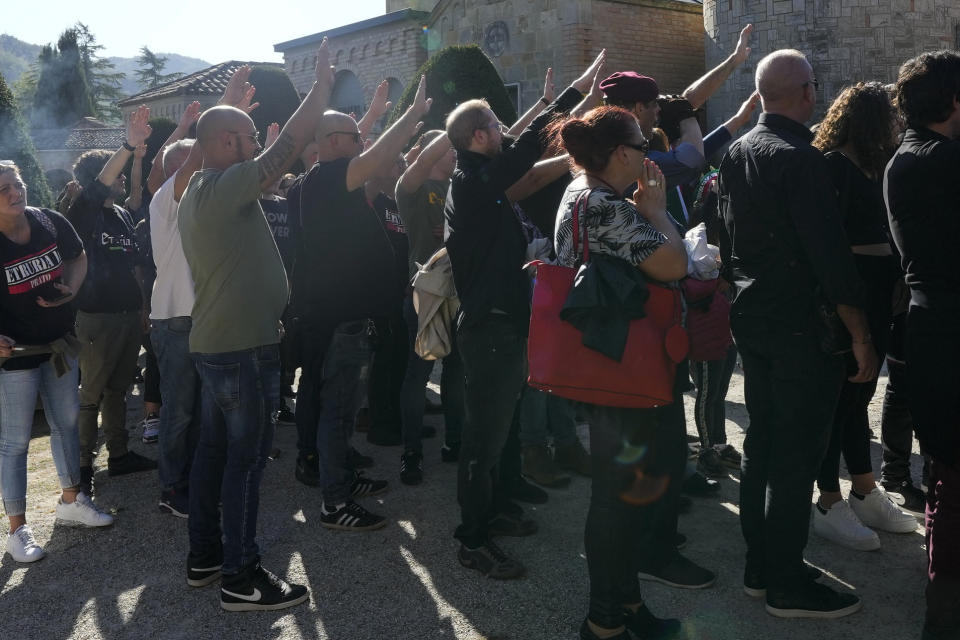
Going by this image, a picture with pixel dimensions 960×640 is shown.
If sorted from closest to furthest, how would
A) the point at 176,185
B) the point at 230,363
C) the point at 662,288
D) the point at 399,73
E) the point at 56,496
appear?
the point at 662,288
the point at 230,363
the point at 176,185
the point at 56,496
the point at 399,73

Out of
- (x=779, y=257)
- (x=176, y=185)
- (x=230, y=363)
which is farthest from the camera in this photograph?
(x=176, y=185)

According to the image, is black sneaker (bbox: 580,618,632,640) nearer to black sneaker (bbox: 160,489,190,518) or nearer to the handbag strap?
the handbag strap

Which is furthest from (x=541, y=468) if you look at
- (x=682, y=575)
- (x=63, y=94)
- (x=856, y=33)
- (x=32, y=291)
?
(x=63, y=94)

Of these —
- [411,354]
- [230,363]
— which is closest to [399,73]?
[411,354]

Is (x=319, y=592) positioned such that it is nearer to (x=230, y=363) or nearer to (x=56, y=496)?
(x=230, y=363)

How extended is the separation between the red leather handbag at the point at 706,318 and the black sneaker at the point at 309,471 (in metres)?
2.47

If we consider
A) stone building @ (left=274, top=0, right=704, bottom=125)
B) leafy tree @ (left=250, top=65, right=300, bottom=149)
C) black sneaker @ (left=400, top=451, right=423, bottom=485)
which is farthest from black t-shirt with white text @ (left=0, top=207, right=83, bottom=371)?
leafy tree @ (left=250, top=65, right=300, bottom=149)

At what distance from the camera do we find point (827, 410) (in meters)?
3.17

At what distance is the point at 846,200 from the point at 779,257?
30.5 inches

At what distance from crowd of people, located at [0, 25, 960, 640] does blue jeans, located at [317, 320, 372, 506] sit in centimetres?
2

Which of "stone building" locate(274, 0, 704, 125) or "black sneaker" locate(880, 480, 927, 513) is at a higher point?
"stone building" locate(274, 0, 704, 125)

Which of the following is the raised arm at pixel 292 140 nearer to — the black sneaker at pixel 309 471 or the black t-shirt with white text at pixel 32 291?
the black t-shirt with white text at pixel 32 291

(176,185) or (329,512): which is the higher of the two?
(176,185)

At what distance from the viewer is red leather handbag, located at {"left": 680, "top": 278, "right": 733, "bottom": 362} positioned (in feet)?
13.2
